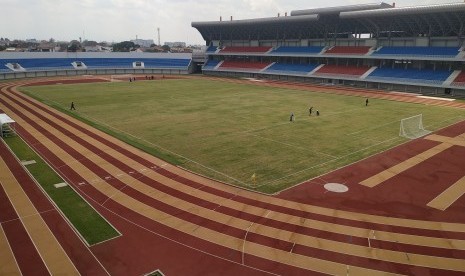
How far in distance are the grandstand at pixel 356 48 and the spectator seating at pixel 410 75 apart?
0.16 m

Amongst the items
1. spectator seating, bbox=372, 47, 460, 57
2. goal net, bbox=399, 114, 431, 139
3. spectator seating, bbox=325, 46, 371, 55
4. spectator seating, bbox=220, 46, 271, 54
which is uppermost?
spectator seating, bbox=220, 46, 271, 54

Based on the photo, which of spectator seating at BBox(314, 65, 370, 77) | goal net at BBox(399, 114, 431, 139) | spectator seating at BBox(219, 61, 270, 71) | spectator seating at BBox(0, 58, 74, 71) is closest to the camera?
goal net at BBox(399, 114, 431, 139)

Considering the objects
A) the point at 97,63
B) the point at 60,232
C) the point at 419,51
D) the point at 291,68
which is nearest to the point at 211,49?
the point at 291,68

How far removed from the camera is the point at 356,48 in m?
80.1

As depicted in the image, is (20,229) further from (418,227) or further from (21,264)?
(418,227)

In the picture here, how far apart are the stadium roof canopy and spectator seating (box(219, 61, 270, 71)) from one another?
8398 mm

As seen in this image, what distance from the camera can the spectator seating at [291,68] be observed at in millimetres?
85044

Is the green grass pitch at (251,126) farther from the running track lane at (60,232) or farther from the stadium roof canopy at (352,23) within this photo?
the stadium roof canopy at (352,23)

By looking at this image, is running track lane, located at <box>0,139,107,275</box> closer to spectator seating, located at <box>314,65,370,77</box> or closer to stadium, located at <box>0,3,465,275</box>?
stadium, located at <box>0,3,465,275</box>

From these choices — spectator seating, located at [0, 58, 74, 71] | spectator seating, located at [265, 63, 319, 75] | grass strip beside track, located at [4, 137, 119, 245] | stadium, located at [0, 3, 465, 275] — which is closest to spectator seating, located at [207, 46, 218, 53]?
spectator seating, located at [265, 63, 319, 75]

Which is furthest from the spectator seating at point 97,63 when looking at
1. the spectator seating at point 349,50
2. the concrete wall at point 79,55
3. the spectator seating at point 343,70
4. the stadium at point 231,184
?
the spectator seating at point 349,50

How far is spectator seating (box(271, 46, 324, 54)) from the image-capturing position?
285 ft

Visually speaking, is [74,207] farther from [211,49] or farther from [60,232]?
[211,49]

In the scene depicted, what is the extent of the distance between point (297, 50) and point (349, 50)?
14653mm
